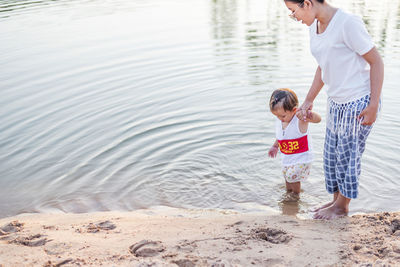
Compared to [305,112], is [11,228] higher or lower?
lower

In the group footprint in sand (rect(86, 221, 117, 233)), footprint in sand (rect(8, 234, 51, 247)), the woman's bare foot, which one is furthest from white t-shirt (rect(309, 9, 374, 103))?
footprint in sand (rect(8, 234, 51, 247))

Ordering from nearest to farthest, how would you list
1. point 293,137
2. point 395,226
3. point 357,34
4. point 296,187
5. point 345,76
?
point 357,34 → point 345,76 → point 395,226 → point 293,137 → point 296,187

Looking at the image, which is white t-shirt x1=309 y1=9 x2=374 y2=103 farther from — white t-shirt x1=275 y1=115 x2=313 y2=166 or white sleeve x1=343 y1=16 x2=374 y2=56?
white t-shirt x1=275 y1=115 x2=313 y2=166

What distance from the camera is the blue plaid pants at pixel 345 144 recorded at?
307 centimetres

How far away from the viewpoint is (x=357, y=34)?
2.76 meters

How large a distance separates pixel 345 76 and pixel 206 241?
1527 millimetres

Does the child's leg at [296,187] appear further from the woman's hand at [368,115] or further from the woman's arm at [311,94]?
the woman's hand at [368,115]

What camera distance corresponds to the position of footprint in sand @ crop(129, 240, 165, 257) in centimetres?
284

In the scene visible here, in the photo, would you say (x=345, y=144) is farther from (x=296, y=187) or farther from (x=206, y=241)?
(x=206, y=241)

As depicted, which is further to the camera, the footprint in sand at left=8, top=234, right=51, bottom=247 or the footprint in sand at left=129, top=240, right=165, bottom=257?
the footprint in sand at left=8, top=234, right=51, bottom=247

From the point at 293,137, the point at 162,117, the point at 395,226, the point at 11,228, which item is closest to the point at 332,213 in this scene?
the point at 395,226

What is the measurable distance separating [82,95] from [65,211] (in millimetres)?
3130

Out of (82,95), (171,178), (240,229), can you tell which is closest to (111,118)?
(82,95)

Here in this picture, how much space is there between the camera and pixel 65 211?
13.7 feet
